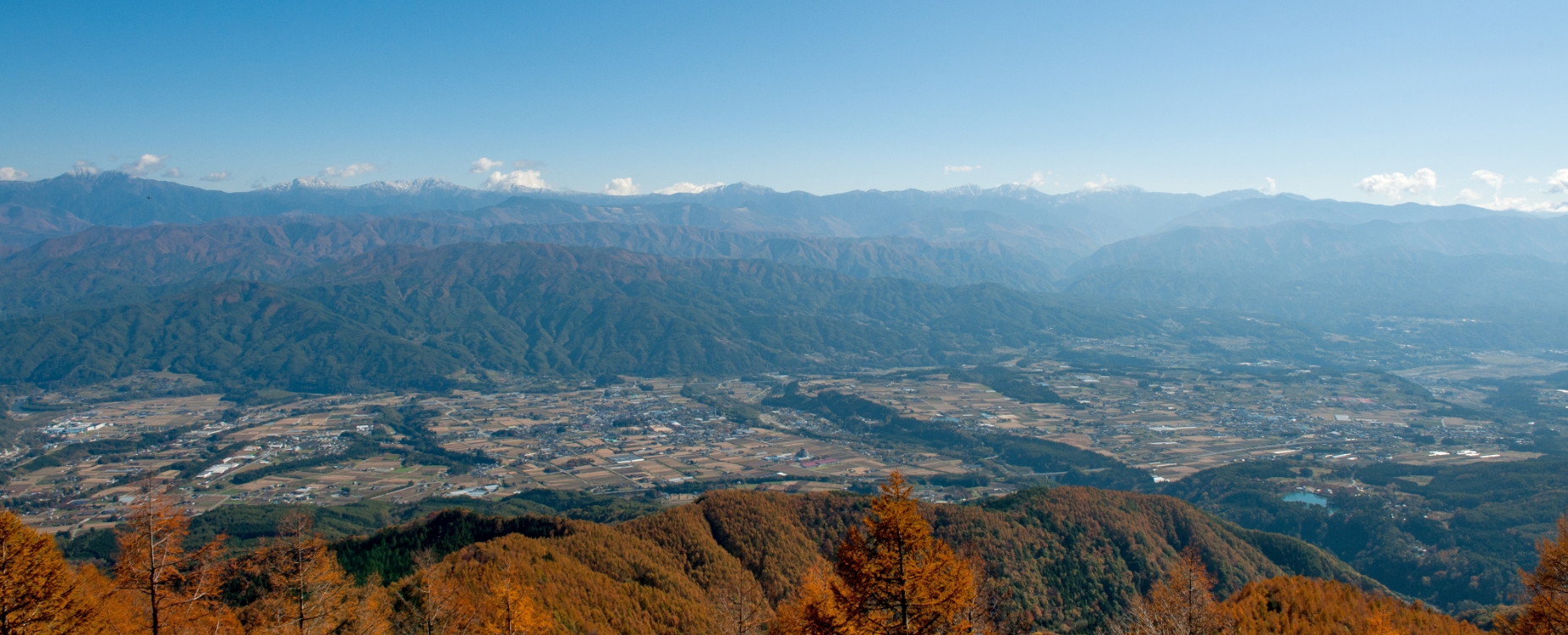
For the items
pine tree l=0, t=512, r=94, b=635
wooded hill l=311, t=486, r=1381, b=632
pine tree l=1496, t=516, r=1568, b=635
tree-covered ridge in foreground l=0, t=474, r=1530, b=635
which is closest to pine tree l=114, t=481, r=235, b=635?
tree-covered ridge in foreground l=0, t=474, r=1530, b=635

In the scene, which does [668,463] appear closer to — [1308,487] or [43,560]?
[1308,487]

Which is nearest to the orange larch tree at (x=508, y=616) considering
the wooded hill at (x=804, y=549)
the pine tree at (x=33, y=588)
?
the pine tree at (x=33, y=588)

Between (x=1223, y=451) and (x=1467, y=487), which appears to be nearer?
(x=1467, y=487)

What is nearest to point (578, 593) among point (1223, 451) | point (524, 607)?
point (524, 607)

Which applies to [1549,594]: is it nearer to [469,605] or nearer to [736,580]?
[469,605]

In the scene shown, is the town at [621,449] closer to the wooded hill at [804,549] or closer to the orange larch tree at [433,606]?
the wooded hill at [804,549]

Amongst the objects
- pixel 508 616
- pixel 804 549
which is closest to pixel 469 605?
pixel 508 616

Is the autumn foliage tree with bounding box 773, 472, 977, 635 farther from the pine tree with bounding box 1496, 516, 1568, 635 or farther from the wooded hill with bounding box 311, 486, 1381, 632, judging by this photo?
the wooded hill with bounding box 311, 486, 1381, 632
